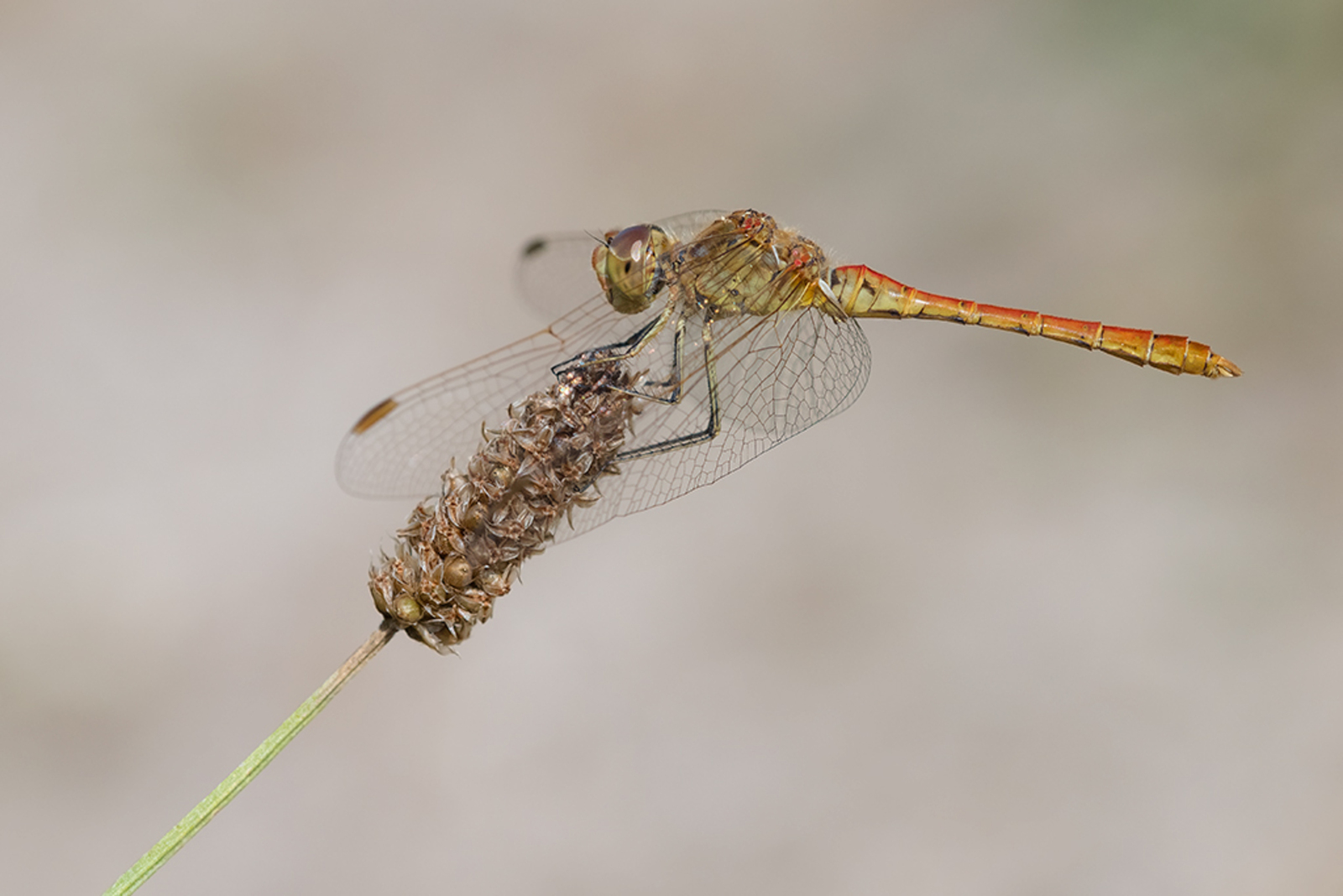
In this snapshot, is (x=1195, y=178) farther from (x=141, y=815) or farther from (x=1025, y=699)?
(x=141, y=815)

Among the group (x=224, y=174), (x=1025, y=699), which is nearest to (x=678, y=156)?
(x=224, y=174)

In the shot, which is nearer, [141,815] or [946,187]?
[141,815]

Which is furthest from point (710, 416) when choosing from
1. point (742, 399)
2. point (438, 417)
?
point (438, 417)

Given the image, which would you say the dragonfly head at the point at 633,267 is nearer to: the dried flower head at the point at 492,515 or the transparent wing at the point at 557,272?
the transparent wing at the point at 557,272

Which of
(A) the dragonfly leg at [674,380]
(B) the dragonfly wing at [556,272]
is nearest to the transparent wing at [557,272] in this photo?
(B) the dragonfly wing at [556,272]

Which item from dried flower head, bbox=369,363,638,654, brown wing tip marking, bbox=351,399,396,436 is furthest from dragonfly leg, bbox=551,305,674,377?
brown wing tip marking, bbox=351,399,396,436

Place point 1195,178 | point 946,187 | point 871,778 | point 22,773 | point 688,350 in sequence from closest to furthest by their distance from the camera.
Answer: point 688,350 → point 22,773 → point 871,778 → point 1195,178 → point 946,187

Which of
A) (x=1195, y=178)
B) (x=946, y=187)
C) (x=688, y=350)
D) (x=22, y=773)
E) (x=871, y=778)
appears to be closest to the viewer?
(x=688, y=350)
